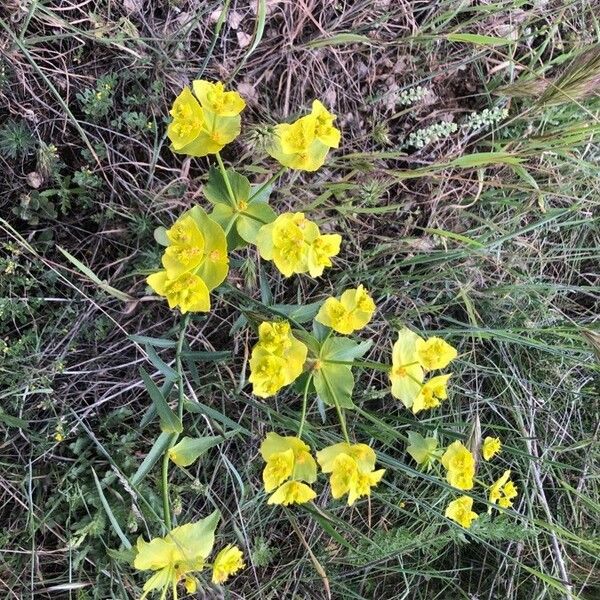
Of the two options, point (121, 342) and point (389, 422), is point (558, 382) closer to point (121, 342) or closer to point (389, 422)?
point (389, 422)

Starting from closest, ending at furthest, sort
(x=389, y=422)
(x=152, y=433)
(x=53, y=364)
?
(x=53, y=364), (x=152, y=433), (x=389, y=422)

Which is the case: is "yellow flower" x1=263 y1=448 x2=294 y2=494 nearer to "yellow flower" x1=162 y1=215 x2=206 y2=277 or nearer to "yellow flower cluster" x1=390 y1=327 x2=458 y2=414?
"yellow flower cluster" x1=390 y1=327 x2=458 y2=414

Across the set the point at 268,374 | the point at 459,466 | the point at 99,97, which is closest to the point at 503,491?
the point at 459,466

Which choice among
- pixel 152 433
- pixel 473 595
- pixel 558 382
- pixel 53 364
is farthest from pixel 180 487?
pixel 558 382

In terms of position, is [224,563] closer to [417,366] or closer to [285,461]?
[285,461]

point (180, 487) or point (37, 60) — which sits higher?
point (37, 60)

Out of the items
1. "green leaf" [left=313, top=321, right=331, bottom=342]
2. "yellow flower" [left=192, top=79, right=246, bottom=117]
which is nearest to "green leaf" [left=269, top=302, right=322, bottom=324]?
"green leaf" [left=313, top=321, right=331, bottom=342]

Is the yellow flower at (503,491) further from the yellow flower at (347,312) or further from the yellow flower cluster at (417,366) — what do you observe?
the yellow flower at (347,312)
